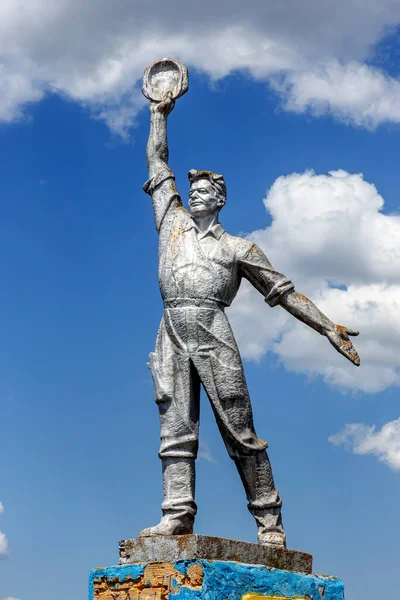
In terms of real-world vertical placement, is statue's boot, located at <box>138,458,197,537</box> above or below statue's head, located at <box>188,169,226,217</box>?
below

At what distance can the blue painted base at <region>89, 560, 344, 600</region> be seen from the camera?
24.9ft

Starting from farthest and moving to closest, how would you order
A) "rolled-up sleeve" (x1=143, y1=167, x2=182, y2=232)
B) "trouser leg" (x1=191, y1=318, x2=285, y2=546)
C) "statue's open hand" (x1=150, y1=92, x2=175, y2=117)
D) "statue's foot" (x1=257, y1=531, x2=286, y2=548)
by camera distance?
"statue's open hand" (x1=150, y1=92, x2=175, y2=117), "rolled-up sleeve" (x1=143, y1=167, x2=182, y2=232), "trouser leg" (x1=191, y1=318, x2=285, y2=546), "statue's foot" (x1=257, y1=531, x2=286, y2=548)

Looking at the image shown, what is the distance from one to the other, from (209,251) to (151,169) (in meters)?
1.13

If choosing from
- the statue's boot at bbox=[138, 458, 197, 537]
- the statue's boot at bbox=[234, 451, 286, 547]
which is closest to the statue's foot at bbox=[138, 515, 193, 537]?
the statue's boot at bbox=[138, 458, 197, 537]

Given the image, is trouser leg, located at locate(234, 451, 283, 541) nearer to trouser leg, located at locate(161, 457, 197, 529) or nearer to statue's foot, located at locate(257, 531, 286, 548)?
statue's foot, located at locate(257, 531, 286, 548)

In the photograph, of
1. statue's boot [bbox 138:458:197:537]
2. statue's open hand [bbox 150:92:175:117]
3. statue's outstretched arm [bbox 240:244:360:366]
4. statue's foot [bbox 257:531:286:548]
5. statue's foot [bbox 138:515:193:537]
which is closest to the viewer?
statue's foot [bbox 138:515:193:537]

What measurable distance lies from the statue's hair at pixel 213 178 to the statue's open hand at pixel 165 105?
0.80m

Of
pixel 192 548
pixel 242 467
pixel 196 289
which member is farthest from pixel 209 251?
pixel 192 548

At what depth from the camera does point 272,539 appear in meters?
8.40

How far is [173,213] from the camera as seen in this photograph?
9.16m

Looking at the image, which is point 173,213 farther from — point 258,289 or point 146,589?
point 146,589

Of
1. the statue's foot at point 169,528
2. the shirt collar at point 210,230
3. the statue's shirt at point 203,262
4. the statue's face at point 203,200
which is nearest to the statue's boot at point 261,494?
the statue's foot at point 169,528

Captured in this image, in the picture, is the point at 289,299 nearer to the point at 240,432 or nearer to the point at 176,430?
the point at 240,432

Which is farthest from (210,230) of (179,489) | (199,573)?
(199,573)
